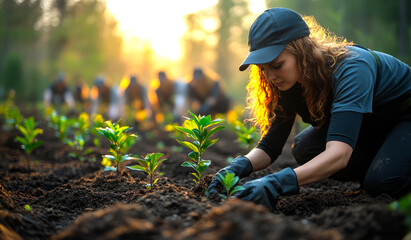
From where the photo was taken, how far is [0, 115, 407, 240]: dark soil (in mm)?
1295

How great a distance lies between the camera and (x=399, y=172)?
7.25ft

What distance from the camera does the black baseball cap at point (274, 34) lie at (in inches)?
82.5

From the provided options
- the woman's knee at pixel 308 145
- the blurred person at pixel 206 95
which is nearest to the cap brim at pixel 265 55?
the woman's knee at pixel 308 145

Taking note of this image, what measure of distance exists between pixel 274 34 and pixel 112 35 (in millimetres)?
26130

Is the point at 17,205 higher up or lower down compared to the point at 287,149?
higher up

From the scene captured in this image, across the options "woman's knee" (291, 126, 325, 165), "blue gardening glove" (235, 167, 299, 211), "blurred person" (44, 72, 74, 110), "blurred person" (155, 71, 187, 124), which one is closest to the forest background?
"blurred person" (155, 71, 187, 124)

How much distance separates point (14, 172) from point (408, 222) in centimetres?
361

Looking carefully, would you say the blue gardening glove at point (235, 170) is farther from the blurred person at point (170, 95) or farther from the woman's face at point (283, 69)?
the blurred person at point (170, 95)

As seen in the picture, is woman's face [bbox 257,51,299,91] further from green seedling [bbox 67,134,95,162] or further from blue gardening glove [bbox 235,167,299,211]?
green seedling [bbox 67,134,95,162]

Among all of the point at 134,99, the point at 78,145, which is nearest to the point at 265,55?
the point at 78,145

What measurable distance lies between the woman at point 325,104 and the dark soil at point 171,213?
0.21m

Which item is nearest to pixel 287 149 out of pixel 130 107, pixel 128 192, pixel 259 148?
pixel 259 148

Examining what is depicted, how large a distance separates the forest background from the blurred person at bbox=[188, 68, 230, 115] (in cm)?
57

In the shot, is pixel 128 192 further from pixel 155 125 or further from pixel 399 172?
pixel 155 125
